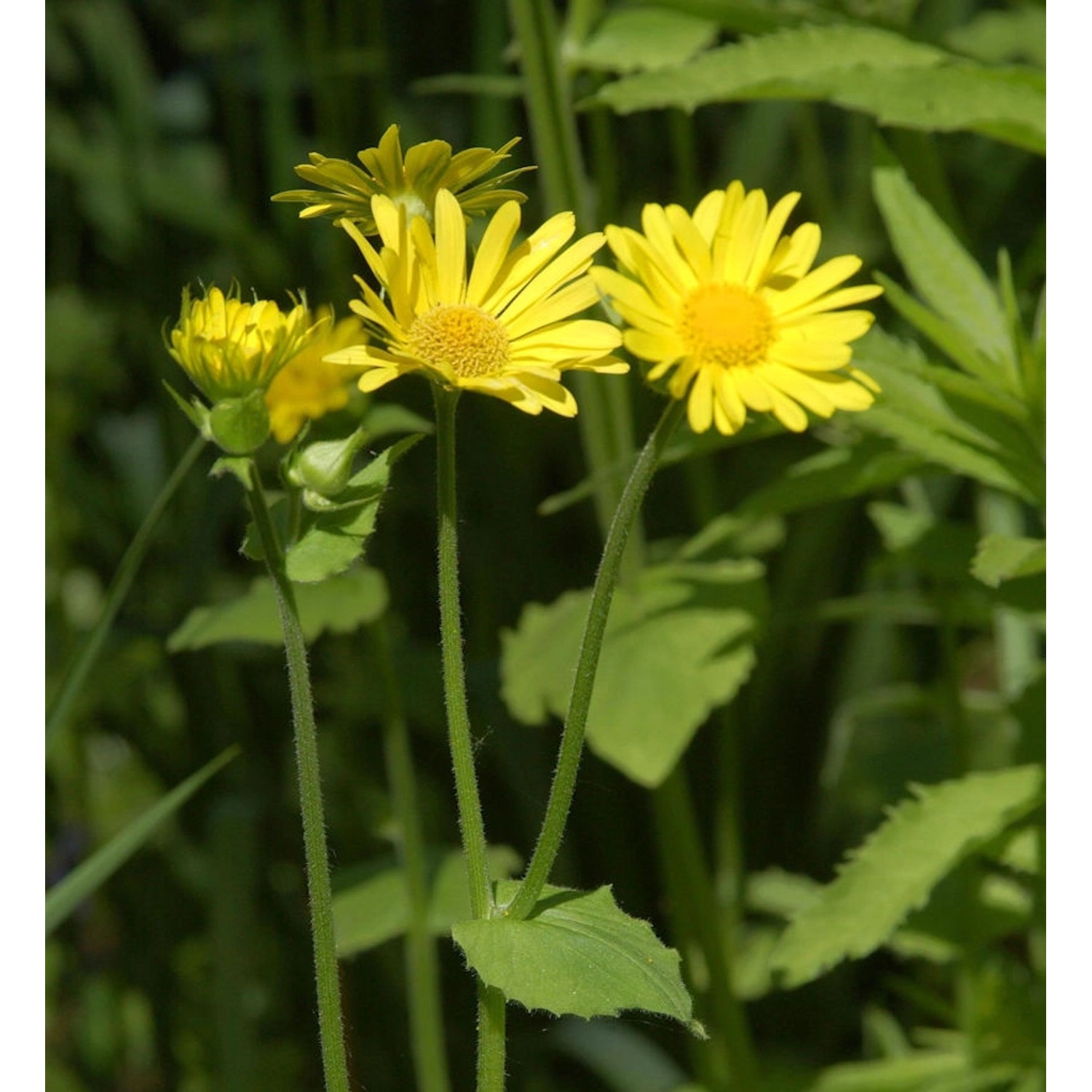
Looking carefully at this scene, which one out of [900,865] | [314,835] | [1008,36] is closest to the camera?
[314,835]

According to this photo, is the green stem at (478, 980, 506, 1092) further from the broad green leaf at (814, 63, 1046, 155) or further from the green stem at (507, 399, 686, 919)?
the broad green leaf at (814, 63, 1046, 155)

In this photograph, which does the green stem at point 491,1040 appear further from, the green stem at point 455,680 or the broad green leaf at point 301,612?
the broad green leaf at point 301,612

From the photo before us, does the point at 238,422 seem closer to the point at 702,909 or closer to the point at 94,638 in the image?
the point at 94,638

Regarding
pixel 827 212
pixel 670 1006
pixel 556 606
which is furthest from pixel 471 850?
pixel 827 212

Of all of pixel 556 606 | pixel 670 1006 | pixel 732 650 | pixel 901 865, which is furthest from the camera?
pixel 556 606

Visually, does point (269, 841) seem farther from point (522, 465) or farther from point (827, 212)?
point (827, 212)

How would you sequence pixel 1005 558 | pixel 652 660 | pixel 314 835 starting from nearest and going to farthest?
pixel 314 835 → pixel 1005 558 → pixel 652 660

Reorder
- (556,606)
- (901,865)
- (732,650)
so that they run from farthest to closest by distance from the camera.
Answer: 1. (556,606)
2. (732,650)
3. (901,865)

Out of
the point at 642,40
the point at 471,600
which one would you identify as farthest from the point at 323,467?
the point at 471,600
